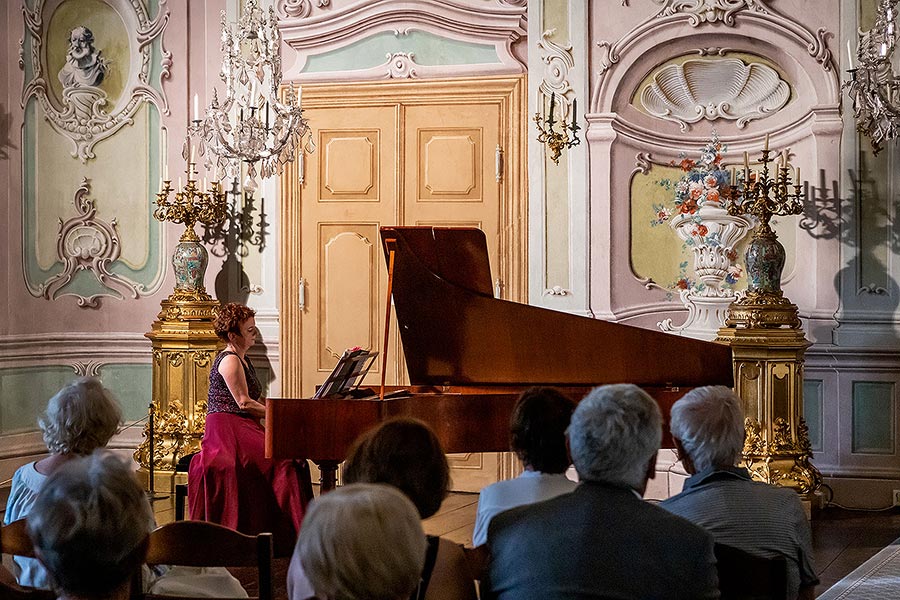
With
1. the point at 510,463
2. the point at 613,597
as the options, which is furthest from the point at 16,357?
the point at 613,597

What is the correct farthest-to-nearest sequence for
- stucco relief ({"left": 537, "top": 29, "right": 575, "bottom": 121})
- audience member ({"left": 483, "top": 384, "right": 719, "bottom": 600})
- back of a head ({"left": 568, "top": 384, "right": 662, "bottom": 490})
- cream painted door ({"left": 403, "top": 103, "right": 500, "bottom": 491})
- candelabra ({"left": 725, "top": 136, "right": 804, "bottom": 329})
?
cream painted door ({"left": 403, "top": 103, "right": 500, "bottom": 491}) < stucco relief ({"left": 537, "top": 29, "right": 575, "bottom": 121}) < candelabra ({"left": 725, "top": 136, "right": 804, "bottom": 329}) < back of a head ({"left": 568, "top": 384, "right": 662, "bottom": 490}) < audience member ({"left": 483, "top": 384, "right": 719, "bottom": 600})

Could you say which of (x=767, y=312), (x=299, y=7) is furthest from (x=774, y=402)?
(x=299, y=7)

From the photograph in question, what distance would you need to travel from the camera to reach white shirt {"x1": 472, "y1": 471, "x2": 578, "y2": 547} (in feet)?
8.73

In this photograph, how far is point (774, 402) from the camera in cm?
585

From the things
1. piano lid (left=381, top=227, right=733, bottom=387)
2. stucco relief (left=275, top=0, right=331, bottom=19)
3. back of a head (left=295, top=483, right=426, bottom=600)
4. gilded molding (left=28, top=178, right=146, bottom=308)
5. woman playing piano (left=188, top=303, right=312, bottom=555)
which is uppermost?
stucco relief (left=275, top=0, right=331, bottom=19)

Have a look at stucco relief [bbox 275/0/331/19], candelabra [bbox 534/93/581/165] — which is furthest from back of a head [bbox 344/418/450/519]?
stucco relief [bbox 275/0/331/19]

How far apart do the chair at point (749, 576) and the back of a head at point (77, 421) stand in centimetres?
168

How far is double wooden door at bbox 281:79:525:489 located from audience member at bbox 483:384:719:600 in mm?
4672

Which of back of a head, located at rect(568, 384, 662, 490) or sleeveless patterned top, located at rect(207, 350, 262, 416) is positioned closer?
back of a head, located at rect(568, 384, 662, 490)

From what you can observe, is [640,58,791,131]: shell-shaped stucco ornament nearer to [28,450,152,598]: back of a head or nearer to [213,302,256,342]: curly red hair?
[213,302,256,342]: curly red hair

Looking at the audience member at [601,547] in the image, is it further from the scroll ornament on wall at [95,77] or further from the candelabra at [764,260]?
the scroll ornament on wall at [95,77]

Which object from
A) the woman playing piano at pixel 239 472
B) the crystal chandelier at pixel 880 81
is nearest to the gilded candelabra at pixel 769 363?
the crystal chandelier at pixel 880 81

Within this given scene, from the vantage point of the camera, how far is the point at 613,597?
6.70ft

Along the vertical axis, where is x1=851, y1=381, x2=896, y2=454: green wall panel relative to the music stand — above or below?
below
